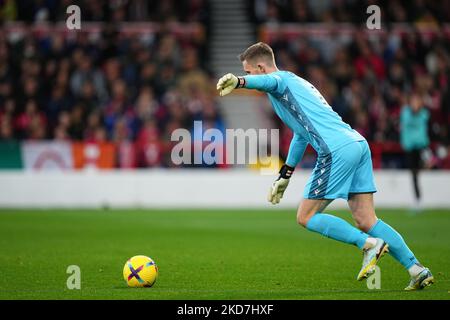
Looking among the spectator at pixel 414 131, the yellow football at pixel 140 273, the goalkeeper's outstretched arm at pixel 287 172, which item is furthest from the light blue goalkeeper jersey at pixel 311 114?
the spectator at pixel 414 131

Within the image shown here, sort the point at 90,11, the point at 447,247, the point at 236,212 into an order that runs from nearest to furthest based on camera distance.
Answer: the point at 447,247 → the point at 236,212 → the point at 90,11

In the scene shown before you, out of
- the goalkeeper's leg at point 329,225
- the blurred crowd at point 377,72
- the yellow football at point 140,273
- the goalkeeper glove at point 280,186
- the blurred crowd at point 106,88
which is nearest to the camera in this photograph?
the goalkeeper's leg at point 329,225

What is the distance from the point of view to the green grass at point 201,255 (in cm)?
813

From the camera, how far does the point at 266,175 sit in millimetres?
19703

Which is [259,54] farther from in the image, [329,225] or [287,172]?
[329,225]

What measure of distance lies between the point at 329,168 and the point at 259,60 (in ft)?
3.73

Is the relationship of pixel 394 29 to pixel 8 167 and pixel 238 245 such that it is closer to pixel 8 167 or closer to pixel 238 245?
pixel 8 167

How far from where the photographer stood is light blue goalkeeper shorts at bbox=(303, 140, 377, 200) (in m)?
7.98

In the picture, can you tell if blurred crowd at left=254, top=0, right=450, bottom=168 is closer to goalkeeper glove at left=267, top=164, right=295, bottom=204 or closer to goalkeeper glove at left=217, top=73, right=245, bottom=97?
goalkeeper glove at left=267, top=164, right=295, bottom=204

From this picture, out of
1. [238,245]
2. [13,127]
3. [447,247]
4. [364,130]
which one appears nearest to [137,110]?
[13,127]

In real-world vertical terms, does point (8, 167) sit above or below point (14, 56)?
below

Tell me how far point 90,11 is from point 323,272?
15.6m

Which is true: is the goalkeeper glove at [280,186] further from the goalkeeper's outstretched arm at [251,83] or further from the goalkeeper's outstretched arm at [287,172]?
the goalkeeper's outstretched arm at [251,83]

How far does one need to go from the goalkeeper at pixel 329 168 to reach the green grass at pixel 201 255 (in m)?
0.47
